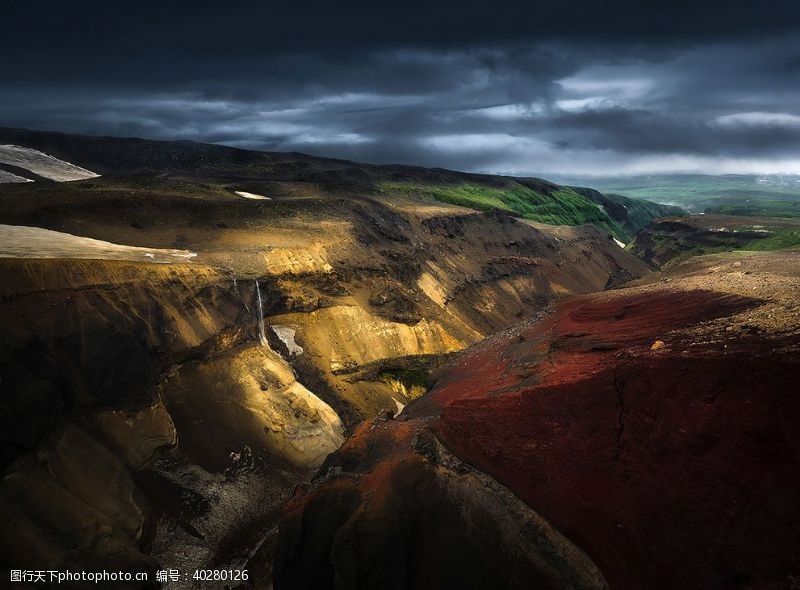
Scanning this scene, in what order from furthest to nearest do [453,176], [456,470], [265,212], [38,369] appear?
[453,176], [265,212], [38,369], [456,470]

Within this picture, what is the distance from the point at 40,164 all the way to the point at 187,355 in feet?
231

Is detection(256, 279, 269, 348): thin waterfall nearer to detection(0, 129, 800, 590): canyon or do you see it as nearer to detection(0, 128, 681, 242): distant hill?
detection(0, 129, 800, 590): canyon

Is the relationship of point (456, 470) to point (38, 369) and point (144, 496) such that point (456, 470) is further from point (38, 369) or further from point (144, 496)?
point (38, 369)

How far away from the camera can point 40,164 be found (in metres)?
80.0

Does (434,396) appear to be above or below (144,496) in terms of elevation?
above

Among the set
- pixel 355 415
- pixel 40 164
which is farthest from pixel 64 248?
pixel 40 164

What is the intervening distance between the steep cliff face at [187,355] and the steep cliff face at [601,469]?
6.97 metres

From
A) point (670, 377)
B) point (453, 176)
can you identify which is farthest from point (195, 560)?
point (453, 176)

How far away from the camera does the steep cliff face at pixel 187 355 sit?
19922mm

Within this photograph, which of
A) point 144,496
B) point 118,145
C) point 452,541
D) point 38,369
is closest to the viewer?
point 452,541

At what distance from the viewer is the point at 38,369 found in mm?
20438

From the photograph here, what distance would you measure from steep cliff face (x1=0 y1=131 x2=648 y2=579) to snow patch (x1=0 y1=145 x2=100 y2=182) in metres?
36.2

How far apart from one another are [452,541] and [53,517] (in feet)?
45.0

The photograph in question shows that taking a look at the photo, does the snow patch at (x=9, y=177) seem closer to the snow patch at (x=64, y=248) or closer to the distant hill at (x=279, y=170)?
the distant hill at (x=279, y=170)
